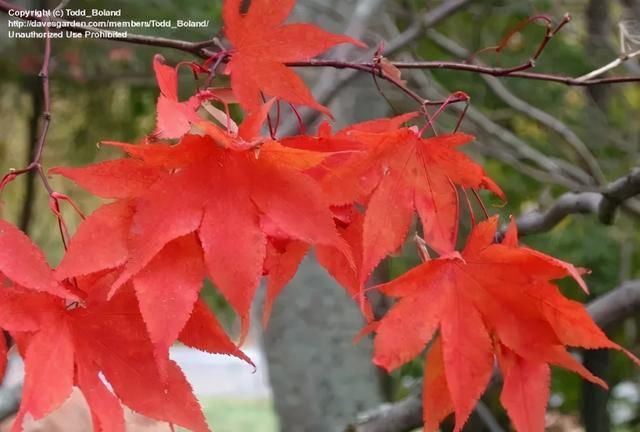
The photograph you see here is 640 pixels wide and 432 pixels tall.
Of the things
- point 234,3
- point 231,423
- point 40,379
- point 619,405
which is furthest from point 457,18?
point 231,423

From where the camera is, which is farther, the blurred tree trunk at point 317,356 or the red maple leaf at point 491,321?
the blurred tree trunk at point 317,356

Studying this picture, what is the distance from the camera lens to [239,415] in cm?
353

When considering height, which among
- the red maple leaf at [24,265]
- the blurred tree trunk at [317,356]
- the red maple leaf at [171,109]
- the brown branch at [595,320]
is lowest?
the blurred tree trunk at [317,356]

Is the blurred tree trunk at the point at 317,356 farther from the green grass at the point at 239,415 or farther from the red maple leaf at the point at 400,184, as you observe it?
the green grass at the point at 239,415

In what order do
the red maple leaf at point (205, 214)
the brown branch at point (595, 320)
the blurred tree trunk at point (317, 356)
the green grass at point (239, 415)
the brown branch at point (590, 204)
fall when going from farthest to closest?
the green grass at point (239, 415)
the blurred tree trunk at point (317, 356)
the brown branch at point (595, 320)
the brown branch at point (590, 204)
the red maple leaf at point (205, 214)

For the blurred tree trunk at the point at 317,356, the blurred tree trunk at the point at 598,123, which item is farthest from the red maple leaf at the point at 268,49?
the blurred tree trunk at the point at 317,356

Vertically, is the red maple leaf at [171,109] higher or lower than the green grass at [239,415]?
higher

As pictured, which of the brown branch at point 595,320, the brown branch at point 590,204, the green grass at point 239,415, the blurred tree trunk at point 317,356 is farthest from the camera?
the green grass at point 239,415

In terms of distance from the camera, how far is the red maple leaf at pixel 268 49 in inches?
17.2

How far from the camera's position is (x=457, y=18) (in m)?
1.91

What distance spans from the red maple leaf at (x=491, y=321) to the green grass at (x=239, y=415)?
8.53 feet

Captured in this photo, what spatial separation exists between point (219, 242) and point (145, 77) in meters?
1.50

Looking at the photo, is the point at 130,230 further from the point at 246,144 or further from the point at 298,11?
the point at 298,11

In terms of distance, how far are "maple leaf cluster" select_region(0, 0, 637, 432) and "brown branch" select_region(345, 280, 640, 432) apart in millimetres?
368
